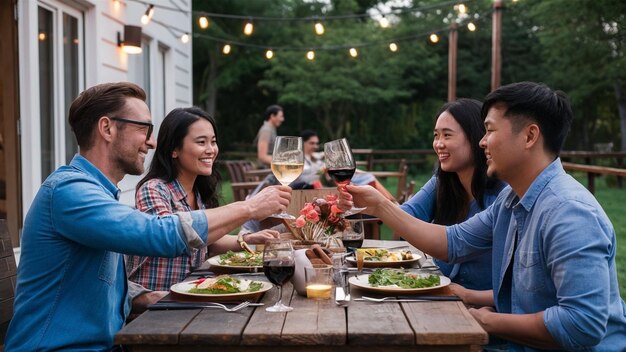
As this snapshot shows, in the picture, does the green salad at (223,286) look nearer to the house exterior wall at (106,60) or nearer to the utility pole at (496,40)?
the house exterior wall at (106,60)

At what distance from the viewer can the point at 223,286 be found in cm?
256

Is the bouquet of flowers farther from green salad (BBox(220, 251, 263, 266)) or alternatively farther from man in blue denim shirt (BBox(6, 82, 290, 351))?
man in blue denim shirt (BBox(6, 82, 290, 351))

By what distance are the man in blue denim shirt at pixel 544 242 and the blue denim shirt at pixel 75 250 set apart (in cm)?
104

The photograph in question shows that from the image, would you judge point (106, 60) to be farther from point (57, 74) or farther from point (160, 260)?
point (160, 260)

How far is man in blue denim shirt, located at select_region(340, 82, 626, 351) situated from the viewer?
2156 millimetres

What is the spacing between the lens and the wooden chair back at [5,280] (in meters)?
2.76

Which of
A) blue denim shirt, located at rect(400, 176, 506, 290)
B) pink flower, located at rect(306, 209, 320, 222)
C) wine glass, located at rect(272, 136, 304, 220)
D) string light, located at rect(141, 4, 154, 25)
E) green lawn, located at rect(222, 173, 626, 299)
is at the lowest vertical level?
green lawn, located at rect(222, 173, 626, 299)

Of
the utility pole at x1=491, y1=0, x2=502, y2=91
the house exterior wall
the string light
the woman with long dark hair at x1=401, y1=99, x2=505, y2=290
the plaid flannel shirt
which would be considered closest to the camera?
the plaid flannel shirt

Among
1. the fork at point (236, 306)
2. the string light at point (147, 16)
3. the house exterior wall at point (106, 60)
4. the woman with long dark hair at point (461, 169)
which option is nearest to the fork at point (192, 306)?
the fork at point (236, 306)

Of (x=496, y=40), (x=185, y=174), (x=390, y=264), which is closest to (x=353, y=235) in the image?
(x=390, y=264)

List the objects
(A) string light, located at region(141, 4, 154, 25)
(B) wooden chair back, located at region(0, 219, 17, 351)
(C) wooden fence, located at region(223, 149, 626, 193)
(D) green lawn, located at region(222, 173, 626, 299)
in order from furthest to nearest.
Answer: (C) wooden fence, located at region(223, 149, 626, 193), (A) string light, located at region(141, 4, 154, 25), (D) green lawn, located at region(222, 173, 626, 299), (B) wooden chair back, located at region(0, 219, 17, 351)

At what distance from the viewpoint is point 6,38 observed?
19.2ft

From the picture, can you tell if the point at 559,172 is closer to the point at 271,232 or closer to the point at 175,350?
the point at 175,350

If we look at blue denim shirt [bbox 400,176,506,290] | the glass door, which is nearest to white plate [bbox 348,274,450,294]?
blue denim shirt [bbox 400,176,506,290]
